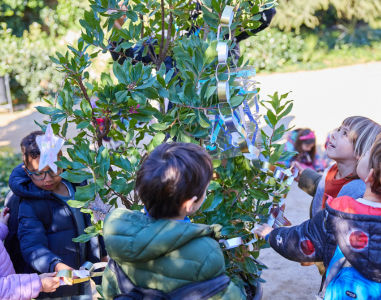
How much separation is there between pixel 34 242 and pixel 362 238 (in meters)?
1.57

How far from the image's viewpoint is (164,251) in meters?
1.23

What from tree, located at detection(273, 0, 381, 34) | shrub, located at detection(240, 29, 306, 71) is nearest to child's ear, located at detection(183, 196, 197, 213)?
shrub, located at detection(240, 29, 306, 71)

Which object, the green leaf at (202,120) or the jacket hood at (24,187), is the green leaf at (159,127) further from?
the jacket hood at (24,187)

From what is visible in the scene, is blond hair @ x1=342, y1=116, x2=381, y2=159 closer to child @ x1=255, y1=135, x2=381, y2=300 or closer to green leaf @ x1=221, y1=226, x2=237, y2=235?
child @ x1=255, y1=135, x2=381, y2=300

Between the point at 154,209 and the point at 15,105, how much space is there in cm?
1279

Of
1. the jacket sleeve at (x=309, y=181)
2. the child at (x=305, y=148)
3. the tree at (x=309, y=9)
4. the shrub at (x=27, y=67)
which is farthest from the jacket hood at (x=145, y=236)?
the tree at (x=309, y=9)

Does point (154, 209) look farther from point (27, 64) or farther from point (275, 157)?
point (27, 64)

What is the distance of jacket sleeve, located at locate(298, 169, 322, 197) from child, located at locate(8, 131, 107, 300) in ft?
4.95

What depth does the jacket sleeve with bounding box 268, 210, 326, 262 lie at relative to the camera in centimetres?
161

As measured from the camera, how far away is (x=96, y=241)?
2395 mm

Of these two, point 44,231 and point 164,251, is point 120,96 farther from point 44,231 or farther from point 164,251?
point 44,231

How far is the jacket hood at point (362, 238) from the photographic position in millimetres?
1395

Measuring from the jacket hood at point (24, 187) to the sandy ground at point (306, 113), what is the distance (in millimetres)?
2068

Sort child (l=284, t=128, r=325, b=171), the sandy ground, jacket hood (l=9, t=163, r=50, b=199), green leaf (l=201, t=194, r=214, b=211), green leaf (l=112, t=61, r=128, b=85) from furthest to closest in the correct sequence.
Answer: child (l=284, t=128, r=325, b=171) < the sandy ground < jacket hood (l=9, t=163, r=50, b=199) < green leaf (l=201, t=194, r=214, b=211) < green leaf (l=112, t=61, r=128, b=85)
